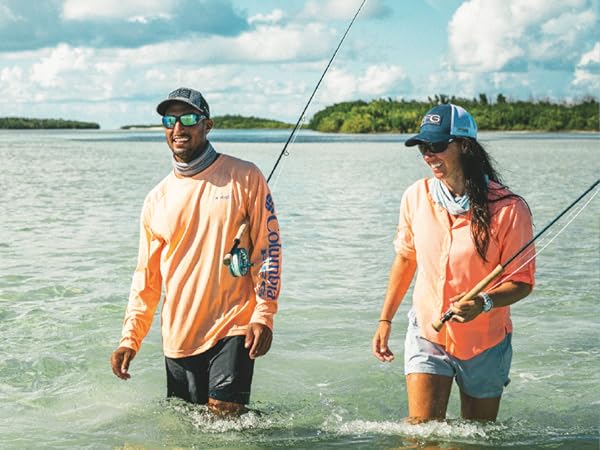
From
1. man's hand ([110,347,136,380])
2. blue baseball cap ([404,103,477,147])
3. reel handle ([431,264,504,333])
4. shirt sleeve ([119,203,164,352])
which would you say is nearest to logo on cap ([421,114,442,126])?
blue baseball cap ([404,103,477,147])

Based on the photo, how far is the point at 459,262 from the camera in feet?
13.8

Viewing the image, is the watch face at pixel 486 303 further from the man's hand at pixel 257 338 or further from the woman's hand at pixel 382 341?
the man's hand at pixel 257 338

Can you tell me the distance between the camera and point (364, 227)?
55.1 ft

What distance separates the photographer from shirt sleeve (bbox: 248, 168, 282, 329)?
450 cm

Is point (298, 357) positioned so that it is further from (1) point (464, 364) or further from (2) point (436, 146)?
(2) point (436, 146)

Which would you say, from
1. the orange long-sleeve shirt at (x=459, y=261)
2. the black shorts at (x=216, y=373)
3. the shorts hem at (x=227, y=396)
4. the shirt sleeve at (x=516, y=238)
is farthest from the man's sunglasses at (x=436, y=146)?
the shorts hem at (x=227, y=396)

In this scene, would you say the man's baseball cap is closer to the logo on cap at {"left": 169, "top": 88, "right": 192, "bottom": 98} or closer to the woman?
the logo on cap at {"left": 169, "top": 88, "right": 192, "bottom": 98}

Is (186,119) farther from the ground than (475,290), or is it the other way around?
(186,119)

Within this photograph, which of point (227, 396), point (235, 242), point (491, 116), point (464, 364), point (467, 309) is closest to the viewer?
point (467, 309)

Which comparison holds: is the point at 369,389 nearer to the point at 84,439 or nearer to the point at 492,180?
the point at 84,439

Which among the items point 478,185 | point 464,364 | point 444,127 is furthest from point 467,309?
point 444,127

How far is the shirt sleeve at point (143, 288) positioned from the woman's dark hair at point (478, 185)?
1.55 m

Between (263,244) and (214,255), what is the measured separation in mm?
243

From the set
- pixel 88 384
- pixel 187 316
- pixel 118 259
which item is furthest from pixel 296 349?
pixel 118 259
